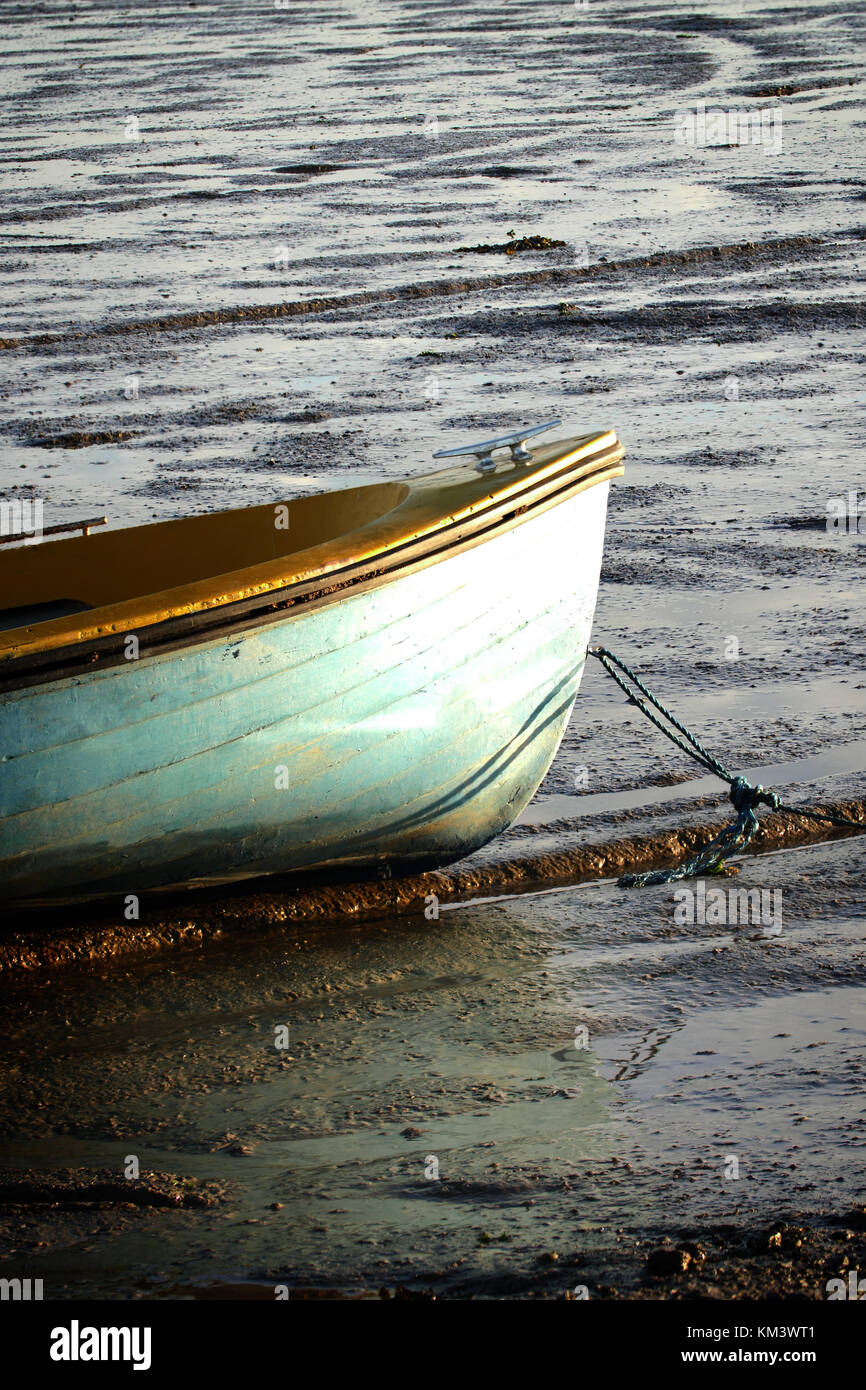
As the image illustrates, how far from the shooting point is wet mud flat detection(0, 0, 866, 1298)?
3.44 m

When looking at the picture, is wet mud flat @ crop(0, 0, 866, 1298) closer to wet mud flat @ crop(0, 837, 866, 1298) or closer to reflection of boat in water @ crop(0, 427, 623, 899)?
wet mud flat @ crop(0, 837, 866, 1298)

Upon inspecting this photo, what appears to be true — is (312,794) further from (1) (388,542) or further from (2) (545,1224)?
(2) (545,1224)

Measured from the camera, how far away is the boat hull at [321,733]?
14.5ft

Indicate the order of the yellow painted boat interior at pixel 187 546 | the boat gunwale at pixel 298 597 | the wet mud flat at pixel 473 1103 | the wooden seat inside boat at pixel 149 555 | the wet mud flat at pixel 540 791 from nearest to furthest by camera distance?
the wet mud flat at pixel 473 1103 → the wet mud flat at pixel 540 791 → the boat gunwale at pixel 298 597 → the yellow painted boat interior at pixel 187 546 → the wooden seat inside boat at pixel 149 555

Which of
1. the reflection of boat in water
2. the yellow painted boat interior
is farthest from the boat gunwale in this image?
the yellow painted boat interior

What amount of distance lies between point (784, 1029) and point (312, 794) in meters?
1.53

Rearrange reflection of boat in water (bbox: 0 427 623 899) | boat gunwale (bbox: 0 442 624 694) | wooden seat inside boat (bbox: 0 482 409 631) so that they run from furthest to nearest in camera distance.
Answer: wooden seat inside boat (bbox: 0 482 409 631)
reflection of boat in water (bbox: 0 427 623 899)
boat gunwale (bbox: 0 442 624 694)

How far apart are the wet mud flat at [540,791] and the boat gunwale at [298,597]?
0.94 meters

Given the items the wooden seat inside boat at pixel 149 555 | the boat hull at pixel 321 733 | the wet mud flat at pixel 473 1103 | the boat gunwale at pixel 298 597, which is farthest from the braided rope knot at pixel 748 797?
the wooden seat inside boat at pixel 149 555

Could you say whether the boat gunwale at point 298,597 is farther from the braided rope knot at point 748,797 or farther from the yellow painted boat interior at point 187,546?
the braided rope knot at point 748,797

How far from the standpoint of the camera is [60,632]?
4.28 meters

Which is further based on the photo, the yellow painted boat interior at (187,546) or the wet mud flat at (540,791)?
the yellow painted boat interior at (187,546)

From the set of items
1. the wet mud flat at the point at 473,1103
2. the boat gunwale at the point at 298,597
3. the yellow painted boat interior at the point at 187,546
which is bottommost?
the wet mud flat at the point at 473,1103

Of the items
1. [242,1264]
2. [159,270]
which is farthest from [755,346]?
[242,1264]
